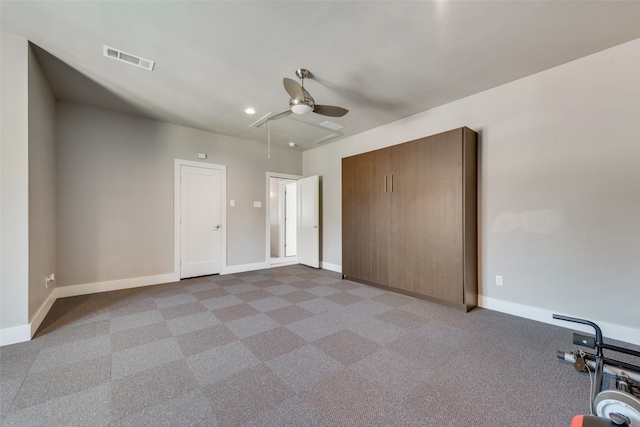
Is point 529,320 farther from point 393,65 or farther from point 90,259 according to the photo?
point 90,259

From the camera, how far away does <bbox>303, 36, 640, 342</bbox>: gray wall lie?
2.60m

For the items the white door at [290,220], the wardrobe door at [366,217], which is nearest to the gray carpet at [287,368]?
→ the wardrobe door at [366,217]

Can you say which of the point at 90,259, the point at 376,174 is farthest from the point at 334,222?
the point at 90,259

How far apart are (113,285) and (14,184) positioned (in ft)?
7.54

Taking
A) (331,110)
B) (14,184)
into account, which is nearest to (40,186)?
(14,184)

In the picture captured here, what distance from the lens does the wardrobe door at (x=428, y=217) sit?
11.2 ft

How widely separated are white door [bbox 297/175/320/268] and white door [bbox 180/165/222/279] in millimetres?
1950

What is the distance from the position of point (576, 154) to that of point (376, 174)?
2429mm

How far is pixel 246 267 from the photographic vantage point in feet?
18.6

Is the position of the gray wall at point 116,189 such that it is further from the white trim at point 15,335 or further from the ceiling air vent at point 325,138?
the ceiling air vent at point 325,138

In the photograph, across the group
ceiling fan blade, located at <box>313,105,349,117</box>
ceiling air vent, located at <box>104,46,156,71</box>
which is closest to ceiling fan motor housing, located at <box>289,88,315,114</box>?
ceiling fan blade, located at <box>313,105,349,117</box>

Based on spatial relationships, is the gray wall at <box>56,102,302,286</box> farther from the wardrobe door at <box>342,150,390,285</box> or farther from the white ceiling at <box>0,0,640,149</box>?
the wardrobe door at <box>342,150,390,285</box>

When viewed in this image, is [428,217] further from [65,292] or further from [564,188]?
[65,292]

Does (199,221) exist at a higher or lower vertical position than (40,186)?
lower
